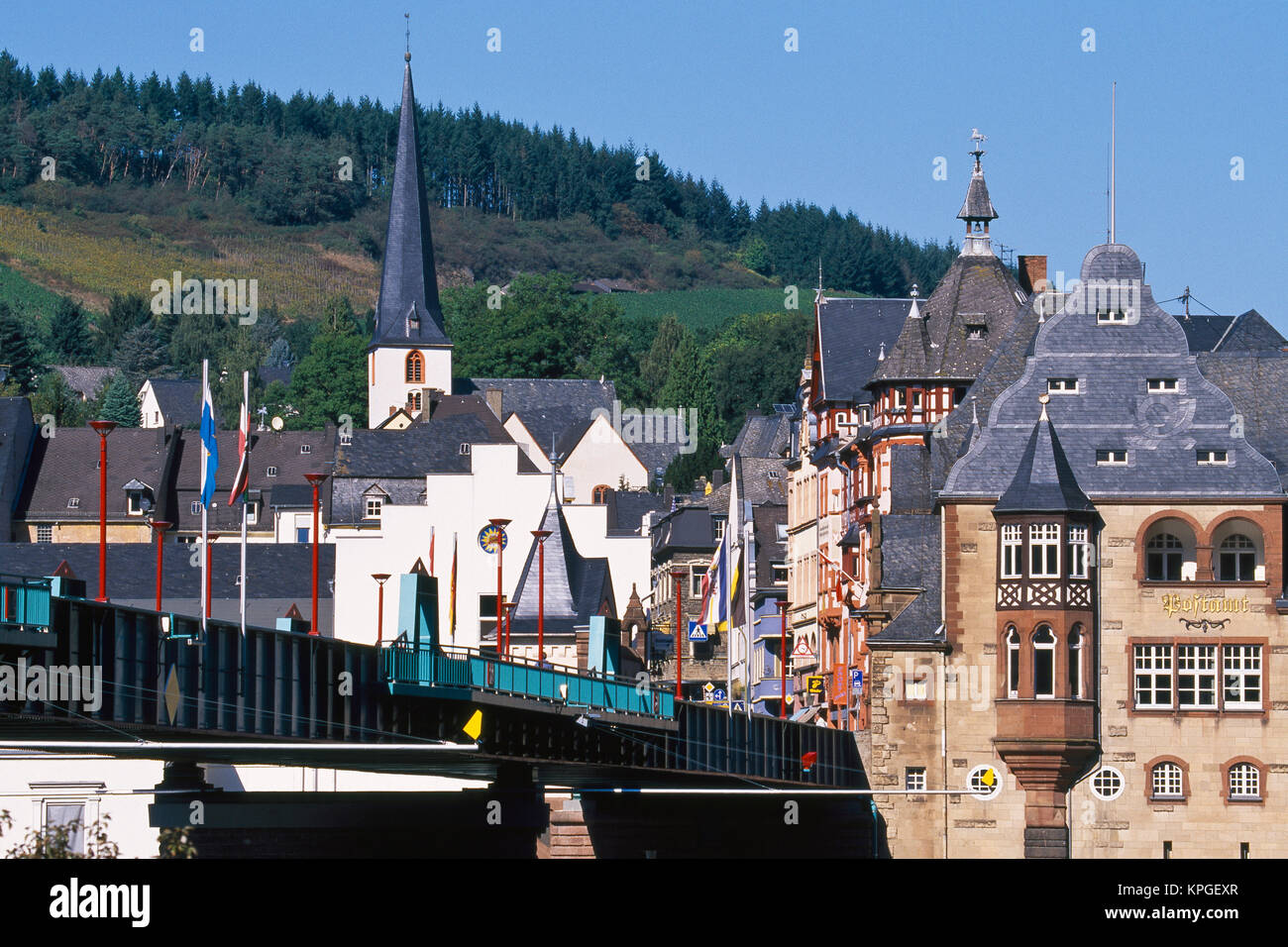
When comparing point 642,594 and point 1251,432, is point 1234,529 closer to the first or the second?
point 1251,432

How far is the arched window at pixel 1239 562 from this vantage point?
8694cm

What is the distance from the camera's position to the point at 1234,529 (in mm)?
87188

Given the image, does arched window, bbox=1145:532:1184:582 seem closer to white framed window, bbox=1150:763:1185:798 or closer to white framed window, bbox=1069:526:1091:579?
white framed window, bbox=1069:526:1091:579

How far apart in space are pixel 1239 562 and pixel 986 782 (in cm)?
1082

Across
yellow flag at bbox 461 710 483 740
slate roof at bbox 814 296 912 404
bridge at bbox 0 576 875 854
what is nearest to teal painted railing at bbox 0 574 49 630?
bridge at bbox 0 576 875 854

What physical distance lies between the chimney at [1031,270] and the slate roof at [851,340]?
5138 millimetres

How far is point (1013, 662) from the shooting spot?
8662 centimetres

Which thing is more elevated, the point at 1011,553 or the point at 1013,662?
the point at 1011,553

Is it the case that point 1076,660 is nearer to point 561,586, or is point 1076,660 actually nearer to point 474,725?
point 474,725

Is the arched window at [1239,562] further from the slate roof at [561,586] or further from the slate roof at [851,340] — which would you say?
the slate roof at [561,586]

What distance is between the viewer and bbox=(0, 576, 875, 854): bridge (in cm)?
5044

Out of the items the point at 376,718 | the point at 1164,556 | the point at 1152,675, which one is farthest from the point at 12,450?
the point at 376,718
